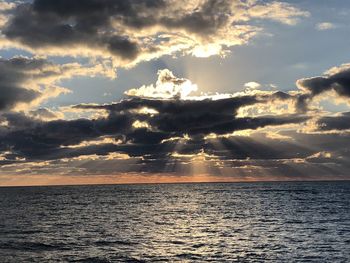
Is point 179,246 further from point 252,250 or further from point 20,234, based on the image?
point 20,234

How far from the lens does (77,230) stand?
6919 cm

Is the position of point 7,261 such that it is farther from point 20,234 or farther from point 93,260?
point 20,234

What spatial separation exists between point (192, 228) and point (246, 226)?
34.1 ft

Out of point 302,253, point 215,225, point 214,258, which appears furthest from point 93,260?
point 215,225

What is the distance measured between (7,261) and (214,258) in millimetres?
21689

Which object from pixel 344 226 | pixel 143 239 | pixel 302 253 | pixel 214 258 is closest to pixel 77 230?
pixel 143 239

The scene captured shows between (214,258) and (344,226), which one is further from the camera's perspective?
(344,226)

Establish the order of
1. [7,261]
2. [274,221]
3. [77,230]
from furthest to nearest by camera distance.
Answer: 1. [274,221]
2. [77,230]
3. [7,261]

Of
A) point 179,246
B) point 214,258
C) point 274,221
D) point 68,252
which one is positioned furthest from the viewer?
point 274,221

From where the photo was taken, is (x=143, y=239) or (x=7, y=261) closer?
(x=7, y=261)

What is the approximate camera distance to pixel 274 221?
84250 mm

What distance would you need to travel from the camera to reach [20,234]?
6359 cm

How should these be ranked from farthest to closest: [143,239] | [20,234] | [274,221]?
1. [274,221]
2. [20,234]
3. [143,239]

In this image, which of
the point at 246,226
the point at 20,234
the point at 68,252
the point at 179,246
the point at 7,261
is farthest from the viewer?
the point at 246,226
